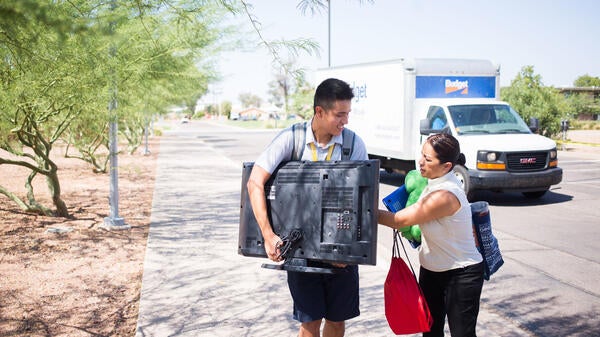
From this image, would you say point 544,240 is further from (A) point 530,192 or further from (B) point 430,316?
(B) point 430,316

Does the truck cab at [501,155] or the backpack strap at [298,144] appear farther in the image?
the truck cab at [501,155]

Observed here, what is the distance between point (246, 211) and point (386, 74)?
11022 millimetres

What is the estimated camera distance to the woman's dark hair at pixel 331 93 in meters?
2.82

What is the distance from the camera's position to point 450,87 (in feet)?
41.7

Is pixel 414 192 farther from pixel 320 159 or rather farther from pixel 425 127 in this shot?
pixel 425 127

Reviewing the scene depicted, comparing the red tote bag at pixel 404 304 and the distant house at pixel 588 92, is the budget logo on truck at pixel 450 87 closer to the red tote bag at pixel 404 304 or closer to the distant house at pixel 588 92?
the red tote bag at pixel 404 304

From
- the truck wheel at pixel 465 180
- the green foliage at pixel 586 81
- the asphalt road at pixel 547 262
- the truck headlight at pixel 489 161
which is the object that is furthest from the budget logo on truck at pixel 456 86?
the green foliage at pixel 586 81

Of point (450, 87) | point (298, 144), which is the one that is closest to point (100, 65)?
point (298, 144)

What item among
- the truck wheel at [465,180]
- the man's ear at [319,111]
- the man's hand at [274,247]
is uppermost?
the man's ear at [319,111]

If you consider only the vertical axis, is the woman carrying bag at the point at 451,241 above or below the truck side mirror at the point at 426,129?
below

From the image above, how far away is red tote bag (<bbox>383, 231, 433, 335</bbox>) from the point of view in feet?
9.82

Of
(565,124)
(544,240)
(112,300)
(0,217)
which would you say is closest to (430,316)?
(112,300)

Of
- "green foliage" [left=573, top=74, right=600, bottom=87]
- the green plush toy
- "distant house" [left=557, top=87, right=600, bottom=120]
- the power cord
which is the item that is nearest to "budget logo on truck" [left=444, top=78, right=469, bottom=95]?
the green plush toy

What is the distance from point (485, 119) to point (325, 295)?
9.66 meters
